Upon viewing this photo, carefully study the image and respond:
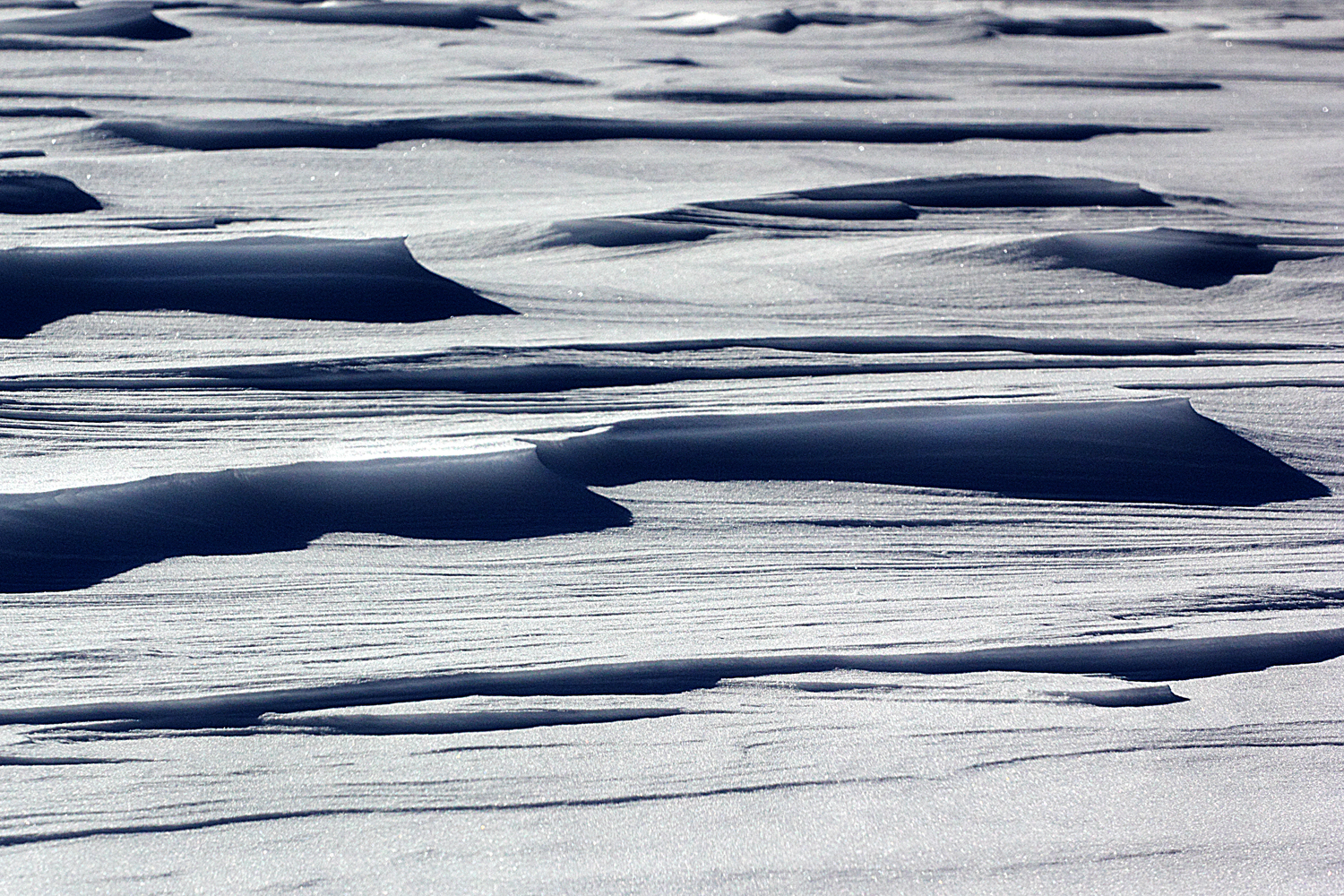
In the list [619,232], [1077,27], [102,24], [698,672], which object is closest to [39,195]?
[619,232]

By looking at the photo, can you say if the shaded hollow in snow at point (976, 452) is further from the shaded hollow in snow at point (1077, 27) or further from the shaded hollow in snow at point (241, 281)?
the shaded hollow in snow at point (1077, 27)

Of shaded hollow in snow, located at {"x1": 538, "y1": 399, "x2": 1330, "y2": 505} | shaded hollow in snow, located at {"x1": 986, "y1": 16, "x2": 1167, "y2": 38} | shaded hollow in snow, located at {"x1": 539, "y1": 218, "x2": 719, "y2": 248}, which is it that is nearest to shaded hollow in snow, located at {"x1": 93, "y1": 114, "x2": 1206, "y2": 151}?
shaded hollow in snow, located at {"x1": 539, "y1": 218, "x2": 719, "y2": 248}

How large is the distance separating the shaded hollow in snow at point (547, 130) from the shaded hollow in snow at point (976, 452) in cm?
70

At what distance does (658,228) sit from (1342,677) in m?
0.73

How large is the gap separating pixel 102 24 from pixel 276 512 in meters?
1.31

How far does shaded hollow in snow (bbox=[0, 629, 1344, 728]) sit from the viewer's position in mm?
619

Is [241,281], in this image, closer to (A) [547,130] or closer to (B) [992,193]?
(A) [547,130]

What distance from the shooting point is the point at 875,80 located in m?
1.81

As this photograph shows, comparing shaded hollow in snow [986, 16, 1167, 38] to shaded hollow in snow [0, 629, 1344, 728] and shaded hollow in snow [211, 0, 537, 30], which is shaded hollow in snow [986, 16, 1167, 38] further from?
shaded hollow in snow [0, 629, 1344, 728]

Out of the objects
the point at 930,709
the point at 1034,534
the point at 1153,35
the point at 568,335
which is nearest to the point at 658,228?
the point at 568,335

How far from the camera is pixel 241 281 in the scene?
1062 millimetres

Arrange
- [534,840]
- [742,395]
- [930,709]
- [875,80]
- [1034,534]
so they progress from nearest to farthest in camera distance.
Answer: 1. [534,840]
2. [930,709]
3. [1034,534]
4. [742,395]
5. [875,80]

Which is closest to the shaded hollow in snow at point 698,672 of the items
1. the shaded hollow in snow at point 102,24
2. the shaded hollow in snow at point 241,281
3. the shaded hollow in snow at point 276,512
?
the shaded hollow in snow at point 276,512

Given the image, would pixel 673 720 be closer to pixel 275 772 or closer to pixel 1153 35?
pixel 275 772
